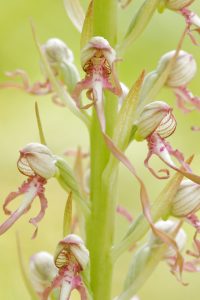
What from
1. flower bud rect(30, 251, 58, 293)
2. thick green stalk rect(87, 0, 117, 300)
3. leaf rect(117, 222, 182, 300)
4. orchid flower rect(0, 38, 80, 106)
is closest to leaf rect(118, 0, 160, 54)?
thick green stalk rect(87, 0, 117, 300)

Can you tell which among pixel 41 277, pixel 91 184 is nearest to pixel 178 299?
pixel 41 277

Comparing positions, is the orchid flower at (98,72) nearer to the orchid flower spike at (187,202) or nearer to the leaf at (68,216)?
the leaf at (68,216)

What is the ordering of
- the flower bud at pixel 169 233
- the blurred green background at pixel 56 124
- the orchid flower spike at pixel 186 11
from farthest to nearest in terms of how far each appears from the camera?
the blurred green background at pixel 56 124 → the flower bud at pixel 169 233 → the orchid flower spike at pixel 186 11

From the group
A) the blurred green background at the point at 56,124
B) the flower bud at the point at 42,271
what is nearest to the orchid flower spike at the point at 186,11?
Answer: the flower bud at the point at 42,271

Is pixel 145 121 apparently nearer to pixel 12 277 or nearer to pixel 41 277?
pixel 41 277

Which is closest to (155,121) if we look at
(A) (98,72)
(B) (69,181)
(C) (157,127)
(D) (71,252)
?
(C) (157,127)

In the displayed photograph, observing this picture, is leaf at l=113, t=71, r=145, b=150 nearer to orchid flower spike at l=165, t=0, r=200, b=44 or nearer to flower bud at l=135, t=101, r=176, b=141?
flower bud at l=135, t=101, r=176, b=141
